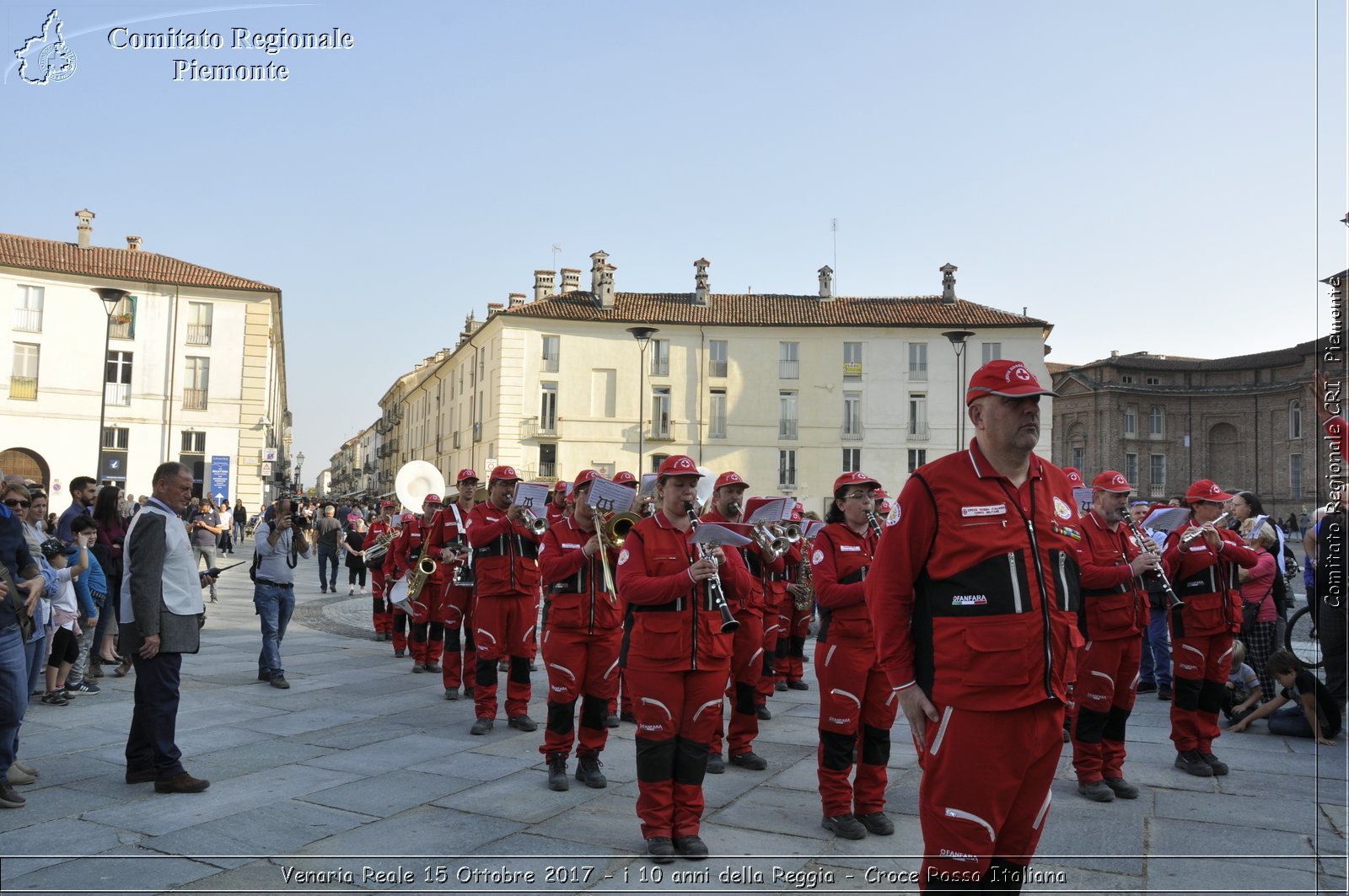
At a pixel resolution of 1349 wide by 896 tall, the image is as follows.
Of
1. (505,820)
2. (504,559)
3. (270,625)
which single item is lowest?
(505,820)

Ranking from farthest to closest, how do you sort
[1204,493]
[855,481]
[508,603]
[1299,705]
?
[508,603]
[1299,705]
[1204,493]
[855,481]

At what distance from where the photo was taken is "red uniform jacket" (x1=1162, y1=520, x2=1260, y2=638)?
6797 mm

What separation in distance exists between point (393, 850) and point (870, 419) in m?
46.0

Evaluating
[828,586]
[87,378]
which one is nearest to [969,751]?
[828,586]

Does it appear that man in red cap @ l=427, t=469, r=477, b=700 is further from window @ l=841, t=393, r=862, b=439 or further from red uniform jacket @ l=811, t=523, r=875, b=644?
window @ l=841, t=393, r=862, b=439

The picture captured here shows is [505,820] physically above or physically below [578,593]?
below

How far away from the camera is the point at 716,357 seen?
49.5 meters

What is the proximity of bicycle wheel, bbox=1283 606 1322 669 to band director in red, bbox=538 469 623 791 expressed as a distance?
5335 mm

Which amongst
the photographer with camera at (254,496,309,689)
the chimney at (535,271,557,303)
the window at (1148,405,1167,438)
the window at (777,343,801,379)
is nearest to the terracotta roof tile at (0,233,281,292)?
the chimney at (535,271,557,303)

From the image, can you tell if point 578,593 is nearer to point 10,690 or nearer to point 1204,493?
point 10,690

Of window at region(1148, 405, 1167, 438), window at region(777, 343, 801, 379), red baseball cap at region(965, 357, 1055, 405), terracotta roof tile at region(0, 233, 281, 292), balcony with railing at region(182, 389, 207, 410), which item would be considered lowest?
red baseball cap at region(965, 357, 1055, 405)

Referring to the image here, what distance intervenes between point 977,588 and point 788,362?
46933 millimetres

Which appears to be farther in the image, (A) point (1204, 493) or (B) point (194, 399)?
(B) point (194, 399)

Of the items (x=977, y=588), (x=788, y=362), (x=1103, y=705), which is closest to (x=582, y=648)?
(x=1103, y=705)
